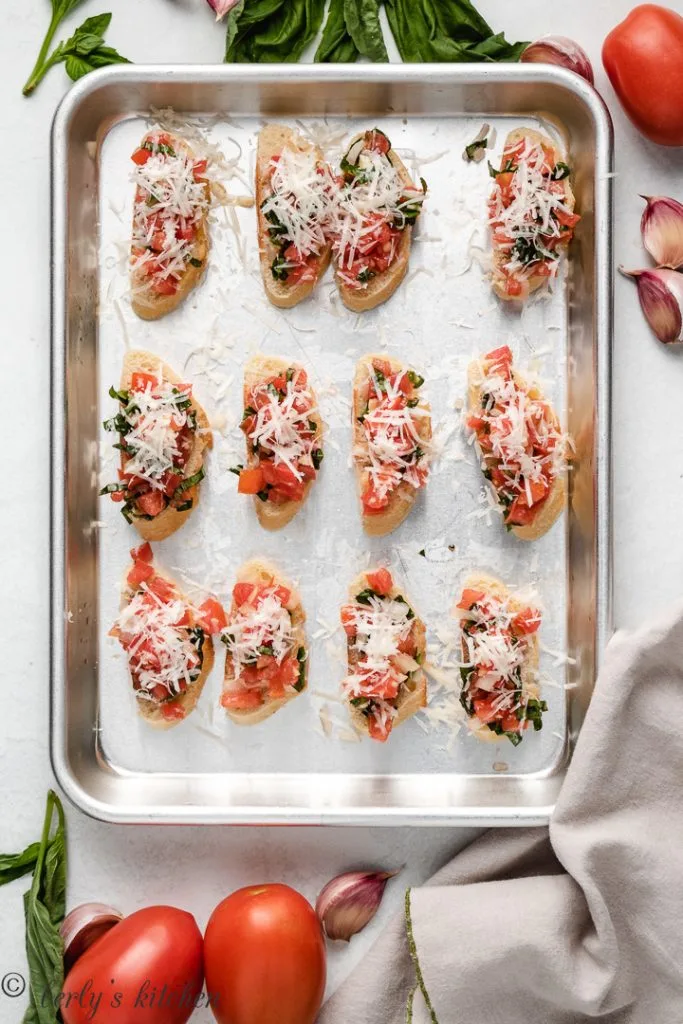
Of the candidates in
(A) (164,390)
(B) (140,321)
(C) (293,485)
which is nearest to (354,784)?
(C) (293,485)

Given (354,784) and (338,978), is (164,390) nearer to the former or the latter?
(354,784)

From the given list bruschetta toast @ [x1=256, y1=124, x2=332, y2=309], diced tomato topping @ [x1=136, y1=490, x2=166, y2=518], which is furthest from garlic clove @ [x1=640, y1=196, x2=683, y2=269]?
diced tomato topping @ [x1=136, y1=490, x2=166, y2=518]

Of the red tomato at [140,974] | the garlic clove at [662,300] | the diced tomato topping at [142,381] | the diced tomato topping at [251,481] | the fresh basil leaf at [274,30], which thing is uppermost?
the fresh basil leaf at [274,30]

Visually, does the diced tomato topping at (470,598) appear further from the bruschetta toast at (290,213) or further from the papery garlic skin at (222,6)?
the papery garlic skin at (222,6)

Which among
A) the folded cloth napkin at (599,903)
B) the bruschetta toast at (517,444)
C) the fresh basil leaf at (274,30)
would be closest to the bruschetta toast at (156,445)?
the bruschetta toast at (517,444)

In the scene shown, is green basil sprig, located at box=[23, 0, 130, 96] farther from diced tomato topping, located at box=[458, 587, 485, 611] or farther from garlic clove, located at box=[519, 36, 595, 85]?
diced tomato topping, located at box=[458, 587, 485, 611]

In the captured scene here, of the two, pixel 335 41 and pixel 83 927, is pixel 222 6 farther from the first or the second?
pixel 83 927
